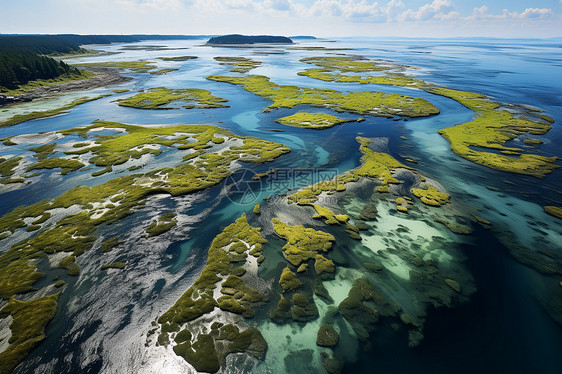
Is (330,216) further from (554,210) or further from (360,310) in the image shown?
(554,210)

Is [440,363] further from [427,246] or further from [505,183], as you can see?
[505,183]

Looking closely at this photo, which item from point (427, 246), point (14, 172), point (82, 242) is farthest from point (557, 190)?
point (14, 172)

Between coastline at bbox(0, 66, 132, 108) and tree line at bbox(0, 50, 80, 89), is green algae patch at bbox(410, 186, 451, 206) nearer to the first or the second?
coastline at bbox(0, 66, 132, 108)

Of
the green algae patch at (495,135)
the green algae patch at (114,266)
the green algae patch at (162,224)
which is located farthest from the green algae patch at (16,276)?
the green algae patch at (495,135)

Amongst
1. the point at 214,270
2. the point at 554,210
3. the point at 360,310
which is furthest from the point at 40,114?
the point at 554,210

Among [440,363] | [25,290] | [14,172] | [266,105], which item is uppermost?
[266,105]
